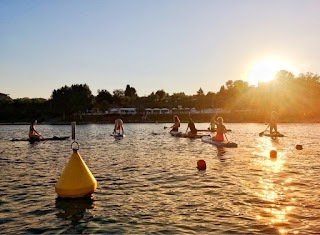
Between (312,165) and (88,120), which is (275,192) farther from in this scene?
(88,120)

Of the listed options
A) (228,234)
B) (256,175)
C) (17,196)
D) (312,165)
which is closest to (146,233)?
(228,234)

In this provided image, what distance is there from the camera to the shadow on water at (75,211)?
10.9 m

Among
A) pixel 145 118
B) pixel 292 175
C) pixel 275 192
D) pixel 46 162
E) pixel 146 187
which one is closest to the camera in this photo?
pixel 275 192

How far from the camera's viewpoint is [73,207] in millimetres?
12969

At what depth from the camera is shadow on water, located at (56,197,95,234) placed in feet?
35.7

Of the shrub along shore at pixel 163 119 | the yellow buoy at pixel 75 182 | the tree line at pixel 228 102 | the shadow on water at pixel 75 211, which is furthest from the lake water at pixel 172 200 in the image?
the tree line at pixel 228 102

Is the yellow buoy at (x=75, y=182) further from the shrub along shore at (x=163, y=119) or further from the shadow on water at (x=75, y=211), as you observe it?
the shrub along shore at (x=163, y=119)

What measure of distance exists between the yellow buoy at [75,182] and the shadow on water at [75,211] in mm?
237

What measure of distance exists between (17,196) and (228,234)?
936cm

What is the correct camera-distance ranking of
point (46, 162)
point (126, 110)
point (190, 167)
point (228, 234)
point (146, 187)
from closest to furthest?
point (228, 234)
point (146, 187)
point (190, 167)
point (46, 162)
point (126, 110)

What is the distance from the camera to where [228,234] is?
9984 mm

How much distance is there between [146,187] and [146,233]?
6045 mm

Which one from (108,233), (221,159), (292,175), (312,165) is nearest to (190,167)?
(221,159)

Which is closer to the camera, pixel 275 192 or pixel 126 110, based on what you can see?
pixel 275 192
